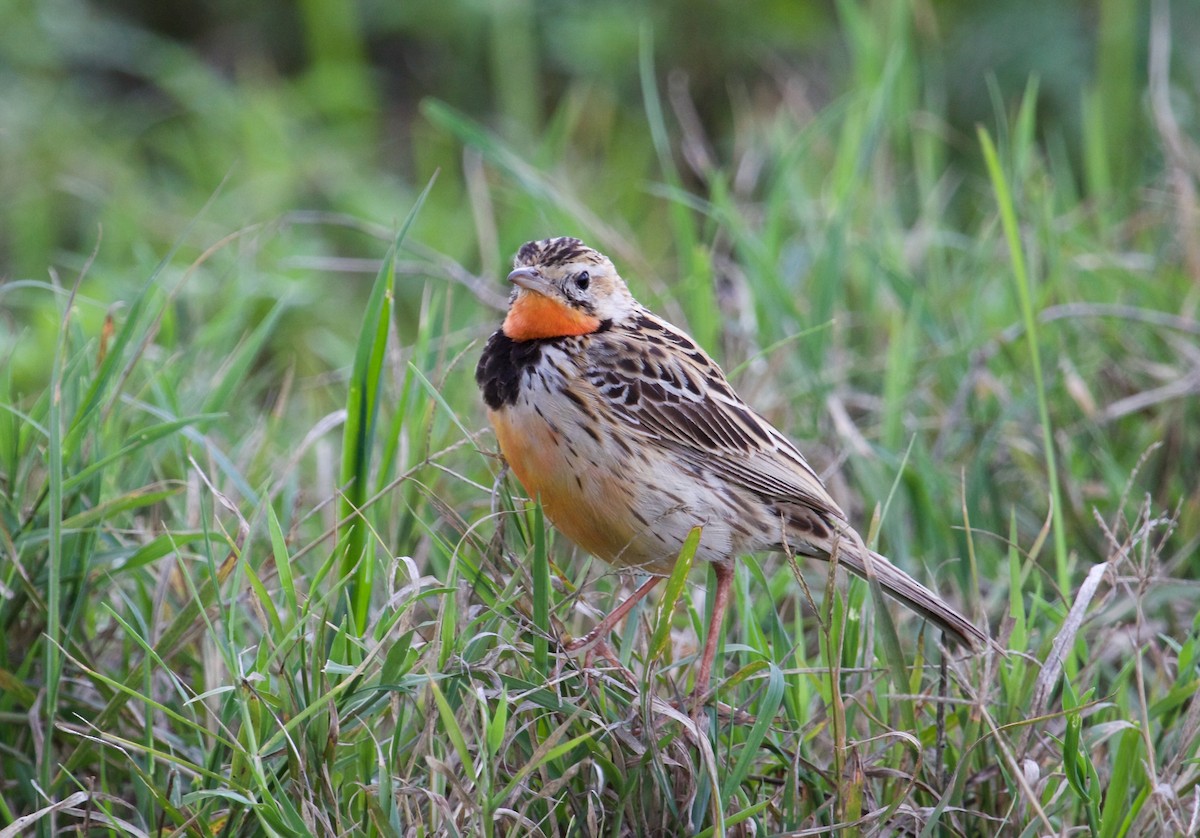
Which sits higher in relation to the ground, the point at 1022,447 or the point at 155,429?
the point at 155,429

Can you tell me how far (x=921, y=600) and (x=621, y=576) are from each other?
785 mm

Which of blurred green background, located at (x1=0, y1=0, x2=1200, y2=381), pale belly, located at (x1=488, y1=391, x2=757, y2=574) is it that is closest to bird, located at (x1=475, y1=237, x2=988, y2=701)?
pale belly, located at (x1=488, y1=391, x2=757, y2=574)

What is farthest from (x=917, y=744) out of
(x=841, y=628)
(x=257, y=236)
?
(x=257, y=236)

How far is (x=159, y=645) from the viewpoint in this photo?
134 inches

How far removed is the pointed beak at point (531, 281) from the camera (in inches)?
144

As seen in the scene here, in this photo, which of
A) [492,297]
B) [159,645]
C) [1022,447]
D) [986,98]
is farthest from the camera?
[986,98]

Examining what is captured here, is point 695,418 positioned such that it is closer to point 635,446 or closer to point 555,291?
point 635,446

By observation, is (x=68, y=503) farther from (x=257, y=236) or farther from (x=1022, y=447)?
(x=1022, y=447)

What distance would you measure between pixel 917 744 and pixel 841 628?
0.30m

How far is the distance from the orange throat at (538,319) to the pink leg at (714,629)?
721 mm

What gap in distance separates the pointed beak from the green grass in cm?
37

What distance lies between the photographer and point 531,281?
3.67m

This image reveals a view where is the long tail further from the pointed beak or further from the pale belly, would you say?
the pointed beak

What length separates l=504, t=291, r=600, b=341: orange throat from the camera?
370cm
